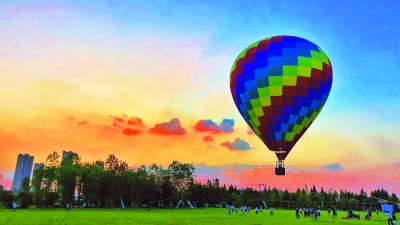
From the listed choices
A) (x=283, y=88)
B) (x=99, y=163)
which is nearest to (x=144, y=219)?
(x=283, y=88)

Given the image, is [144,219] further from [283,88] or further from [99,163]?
→ [99,163]

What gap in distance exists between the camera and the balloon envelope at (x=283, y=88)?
2664cm

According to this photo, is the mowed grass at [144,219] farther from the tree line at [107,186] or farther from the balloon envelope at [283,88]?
the tree line at [107,186]

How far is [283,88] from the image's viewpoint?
87.2 feet

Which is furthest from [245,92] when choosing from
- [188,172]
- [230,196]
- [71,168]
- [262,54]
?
[230,196]

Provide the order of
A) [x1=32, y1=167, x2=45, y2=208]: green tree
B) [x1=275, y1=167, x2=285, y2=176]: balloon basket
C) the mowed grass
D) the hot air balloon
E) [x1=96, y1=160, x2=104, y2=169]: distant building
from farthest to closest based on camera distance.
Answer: [x1=96, y1=160, x2=104, y2=169]: distant building < [x1=32, y1=167, x2=45, y2=208]: green tree < the hot air balloon < [x1=275, y1=167, x2=285, y2=176]: balloon basket < the mowed grass

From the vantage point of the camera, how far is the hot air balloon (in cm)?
2664

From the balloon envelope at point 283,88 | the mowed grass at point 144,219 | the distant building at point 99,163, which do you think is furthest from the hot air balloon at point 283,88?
the distant building at point 99,163

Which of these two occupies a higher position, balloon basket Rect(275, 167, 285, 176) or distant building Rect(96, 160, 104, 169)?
distant building Rect(96, 160, 104, 169)

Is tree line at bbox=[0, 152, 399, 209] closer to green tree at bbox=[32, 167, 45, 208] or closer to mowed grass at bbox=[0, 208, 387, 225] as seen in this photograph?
green tree at bbox=[32, 167, 45, 208]

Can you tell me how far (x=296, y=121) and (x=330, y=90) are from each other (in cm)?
534

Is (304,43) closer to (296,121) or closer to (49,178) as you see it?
(296,121)

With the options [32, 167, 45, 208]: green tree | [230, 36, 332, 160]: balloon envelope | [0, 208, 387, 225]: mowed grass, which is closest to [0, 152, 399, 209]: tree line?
[32, 167, 45, 208]: green tree

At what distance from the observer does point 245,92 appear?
28312 millimetres
